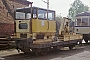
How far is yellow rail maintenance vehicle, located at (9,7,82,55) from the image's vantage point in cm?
973

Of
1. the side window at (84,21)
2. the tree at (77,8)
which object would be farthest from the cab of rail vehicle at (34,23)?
the tree at (77,8)

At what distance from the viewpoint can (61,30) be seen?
42.3 ft

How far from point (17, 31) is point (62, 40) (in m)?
3.35

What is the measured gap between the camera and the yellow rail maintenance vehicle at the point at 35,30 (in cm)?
973

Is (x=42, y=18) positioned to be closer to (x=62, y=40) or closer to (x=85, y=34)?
(x=62, y=40)

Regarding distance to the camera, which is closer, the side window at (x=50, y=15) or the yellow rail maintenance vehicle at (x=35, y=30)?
the yellow rail maintenance vehicle at (x=35, y=30)

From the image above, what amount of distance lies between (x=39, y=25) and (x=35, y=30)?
1.43ft

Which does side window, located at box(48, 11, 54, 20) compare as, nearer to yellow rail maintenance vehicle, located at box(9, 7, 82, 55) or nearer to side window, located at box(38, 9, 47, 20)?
yellow rail maintenance vehicle, located at box(9, 7, 82, 55)

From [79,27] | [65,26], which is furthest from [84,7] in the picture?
[65,26]

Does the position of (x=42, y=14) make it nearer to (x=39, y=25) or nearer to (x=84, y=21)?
(x=39, y=25)

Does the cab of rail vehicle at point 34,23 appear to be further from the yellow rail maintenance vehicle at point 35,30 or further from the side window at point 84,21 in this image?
the side window at point 84,21

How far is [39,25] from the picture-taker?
33.0 feet

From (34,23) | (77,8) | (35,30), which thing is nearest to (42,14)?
(34,23)

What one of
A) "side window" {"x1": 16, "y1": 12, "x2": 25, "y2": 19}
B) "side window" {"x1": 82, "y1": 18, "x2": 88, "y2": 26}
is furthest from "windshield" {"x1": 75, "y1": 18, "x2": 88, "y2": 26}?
"side window" {"x1": 16, "y1": 12, "x2": 25, "y2": 19}
